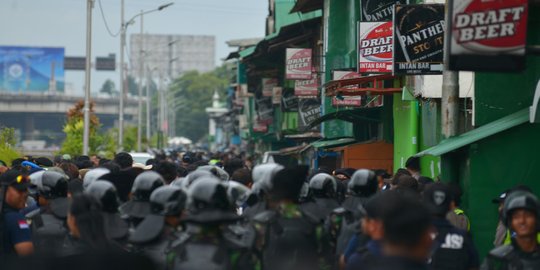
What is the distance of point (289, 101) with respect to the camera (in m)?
42.0

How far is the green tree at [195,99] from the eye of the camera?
176 metres

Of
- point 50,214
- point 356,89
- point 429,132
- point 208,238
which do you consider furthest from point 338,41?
point 208,238

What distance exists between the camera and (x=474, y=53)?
12.2 metres

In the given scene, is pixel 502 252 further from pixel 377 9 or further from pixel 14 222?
pixel 377 9

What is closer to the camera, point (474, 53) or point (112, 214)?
point (112, 214)

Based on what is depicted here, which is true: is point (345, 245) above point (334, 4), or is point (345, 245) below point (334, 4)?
below

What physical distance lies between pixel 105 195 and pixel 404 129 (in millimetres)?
15750

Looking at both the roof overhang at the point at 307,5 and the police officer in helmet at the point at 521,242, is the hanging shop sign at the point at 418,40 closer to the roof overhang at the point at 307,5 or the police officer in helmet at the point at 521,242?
the police officer in helmet at the point at 521,242

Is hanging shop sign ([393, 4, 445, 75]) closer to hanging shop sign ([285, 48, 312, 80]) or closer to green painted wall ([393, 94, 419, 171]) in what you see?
green painted wall ([393, 94, 419, 171])

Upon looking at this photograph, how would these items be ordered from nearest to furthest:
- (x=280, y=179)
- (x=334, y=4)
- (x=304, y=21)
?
(x=280, y=179)
(x=334, y=4)
(x=304, y=21)

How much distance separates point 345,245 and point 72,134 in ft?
126

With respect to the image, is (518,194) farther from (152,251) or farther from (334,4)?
(334,4)

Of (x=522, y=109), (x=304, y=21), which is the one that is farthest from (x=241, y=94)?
(x=522, y=109)

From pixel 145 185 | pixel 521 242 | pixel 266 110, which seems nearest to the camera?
pixel 521 242
